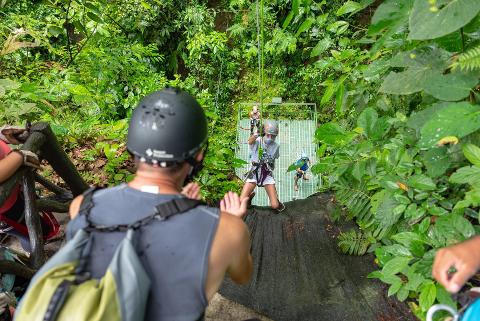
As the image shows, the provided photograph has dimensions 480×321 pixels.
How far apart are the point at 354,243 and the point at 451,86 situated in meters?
1.71

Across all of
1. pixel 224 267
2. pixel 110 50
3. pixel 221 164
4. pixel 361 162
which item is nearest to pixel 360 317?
pixel 361 162

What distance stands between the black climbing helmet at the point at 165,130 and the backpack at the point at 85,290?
29 cm

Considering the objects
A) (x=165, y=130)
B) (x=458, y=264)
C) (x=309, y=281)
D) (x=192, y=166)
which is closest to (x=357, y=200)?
(x=309, y=281)

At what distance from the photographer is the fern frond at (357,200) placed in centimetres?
298

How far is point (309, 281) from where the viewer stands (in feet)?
9.29

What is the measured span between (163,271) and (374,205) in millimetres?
1875

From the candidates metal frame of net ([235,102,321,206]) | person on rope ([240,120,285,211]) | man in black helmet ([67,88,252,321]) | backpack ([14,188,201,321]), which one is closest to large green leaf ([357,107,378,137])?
man in black helmet ([67,88,252,321])

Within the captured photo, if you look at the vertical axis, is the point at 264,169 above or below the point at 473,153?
below

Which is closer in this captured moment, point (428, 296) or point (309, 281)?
point (428, 296)

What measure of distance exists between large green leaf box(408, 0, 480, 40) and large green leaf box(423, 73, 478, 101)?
272 millimetres

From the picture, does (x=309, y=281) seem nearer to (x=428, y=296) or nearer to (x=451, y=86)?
(x=428, y=296)

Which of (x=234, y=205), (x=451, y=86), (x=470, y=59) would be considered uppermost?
(x=470, y=59)

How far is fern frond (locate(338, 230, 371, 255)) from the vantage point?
2.97 metres

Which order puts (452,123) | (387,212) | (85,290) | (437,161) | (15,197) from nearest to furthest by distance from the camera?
(85,290) < (452,123) < (437,161) < (15,197) < (387,212)
